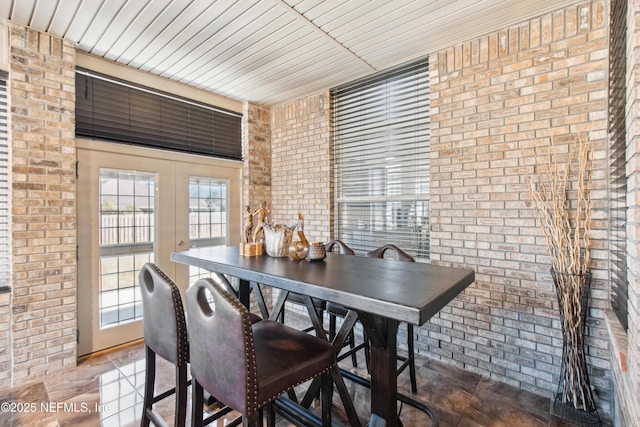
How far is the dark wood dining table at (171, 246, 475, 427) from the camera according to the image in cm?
115

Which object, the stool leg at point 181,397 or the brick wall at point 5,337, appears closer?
the stool leg at point 181,397

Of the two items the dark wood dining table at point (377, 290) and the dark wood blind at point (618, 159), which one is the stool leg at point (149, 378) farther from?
the dark wood blind at point (618, 159)

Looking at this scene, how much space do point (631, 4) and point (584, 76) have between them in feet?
3.07

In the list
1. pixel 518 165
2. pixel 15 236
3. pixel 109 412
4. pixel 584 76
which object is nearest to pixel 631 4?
pixel 584 76

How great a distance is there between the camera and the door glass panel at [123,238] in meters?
3.06

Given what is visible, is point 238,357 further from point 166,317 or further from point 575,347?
point 575,347

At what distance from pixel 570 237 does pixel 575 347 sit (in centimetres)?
74

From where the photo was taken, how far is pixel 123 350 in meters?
3.07

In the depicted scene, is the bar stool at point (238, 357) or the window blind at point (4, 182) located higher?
the window blind at point (4, 182)

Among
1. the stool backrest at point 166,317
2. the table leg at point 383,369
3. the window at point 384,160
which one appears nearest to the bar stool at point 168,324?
the stool backrest at point 166,317

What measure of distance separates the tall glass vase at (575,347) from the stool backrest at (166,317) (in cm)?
238

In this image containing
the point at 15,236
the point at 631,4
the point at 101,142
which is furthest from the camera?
the point at 101,142

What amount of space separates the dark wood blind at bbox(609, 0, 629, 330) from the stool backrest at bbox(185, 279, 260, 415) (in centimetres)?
198

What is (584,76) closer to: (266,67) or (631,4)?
(631,4)
